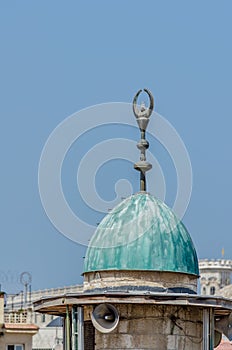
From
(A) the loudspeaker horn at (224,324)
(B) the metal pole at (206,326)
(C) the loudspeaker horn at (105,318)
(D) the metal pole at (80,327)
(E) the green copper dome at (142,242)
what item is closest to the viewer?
(C) the loudspeaker horn at (105,318)

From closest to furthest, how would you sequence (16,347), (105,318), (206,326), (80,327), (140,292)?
(140,292) → (105,318) → (80,327) → (206,326) → (16,347)

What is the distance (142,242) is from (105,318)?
1.19 meters

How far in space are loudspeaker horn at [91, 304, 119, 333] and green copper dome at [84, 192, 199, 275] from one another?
0.57 metres

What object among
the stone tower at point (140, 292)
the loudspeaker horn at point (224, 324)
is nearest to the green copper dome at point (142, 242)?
the stone tower at point (140, 292)

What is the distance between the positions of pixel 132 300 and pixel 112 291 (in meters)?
0.35

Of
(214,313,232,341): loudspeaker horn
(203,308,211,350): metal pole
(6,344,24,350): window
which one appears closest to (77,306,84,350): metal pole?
(203,308,211,350): metal pole

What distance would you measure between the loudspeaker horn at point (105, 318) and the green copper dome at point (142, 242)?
573mm

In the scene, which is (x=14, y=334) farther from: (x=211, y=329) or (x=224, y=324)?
(x=211, y=329)

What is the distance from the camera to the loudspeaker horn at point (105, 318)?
17672mm

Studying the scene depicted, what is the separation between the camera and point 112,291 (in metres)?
17.7

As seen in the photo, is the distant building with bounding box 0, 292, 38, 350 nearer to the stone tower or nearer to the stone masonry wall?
the stone tower

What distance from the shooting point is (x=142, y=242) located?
1789 cm

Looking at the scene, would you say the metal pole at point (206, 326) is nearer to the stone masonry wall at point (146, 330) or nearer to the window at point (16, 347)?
the stone masonry wall at point (146, 330)

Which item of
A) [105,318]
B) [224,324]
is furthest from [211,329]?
[105,318]
